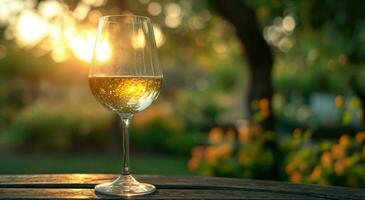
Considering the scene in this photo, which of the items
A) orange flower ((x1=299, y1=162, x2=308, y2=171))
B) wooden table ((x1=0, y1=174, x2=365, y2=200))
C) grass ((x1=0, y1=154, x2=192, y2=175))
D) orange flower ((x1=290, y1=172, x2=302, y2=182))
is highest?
wooden table ((x1=0, y1=174, x2=365, y2=200))

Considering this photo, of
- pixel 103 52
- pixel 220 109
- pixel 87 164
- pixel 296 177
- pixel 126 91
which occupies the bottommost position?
pixel 87 164

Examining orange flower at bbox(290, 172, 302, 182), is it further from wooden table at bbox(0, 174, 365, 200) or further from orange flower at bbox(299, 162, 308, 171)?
wooden table at bbox(0, 174, 365, 200)

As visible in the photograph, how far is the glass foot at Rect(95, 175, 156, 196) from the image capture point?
1401mm

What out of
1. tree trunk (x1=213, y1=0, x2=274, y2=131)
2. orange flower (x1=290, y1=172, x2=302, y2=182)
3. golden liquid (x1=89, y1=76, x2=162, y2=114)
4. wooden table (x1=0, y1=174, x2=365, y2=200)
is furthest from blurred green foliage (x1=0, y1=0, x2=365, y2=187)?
golden liquid (x1=89, y1=76, x2=162, y2=114)

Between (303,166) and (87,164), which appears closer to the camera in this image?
(303,166)

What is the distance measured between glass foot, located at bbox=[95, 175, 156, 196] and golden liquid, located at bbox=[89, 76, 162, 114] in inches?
7.8

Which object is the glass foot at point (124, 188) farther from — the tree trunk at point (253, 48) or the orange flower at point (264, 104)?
the tree trunk at point (253, 48)

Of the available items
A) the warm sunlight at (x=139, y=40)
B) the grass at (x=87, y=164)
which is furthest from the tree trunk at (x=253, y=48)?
the grass at (x=87, y=164)

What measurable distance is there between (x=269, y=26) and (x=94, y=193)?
8985mm

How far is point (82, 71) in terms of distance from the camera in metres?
18.4

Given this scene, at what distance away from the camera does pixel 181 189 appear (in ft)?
4.95

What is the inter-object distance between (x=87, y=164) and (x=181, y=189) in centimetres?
886

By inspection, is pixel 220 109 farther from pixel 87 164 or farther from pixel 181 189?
pixel 181 189

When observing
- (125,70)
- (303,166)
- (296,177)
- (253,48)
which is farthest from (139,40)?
(253,48)
